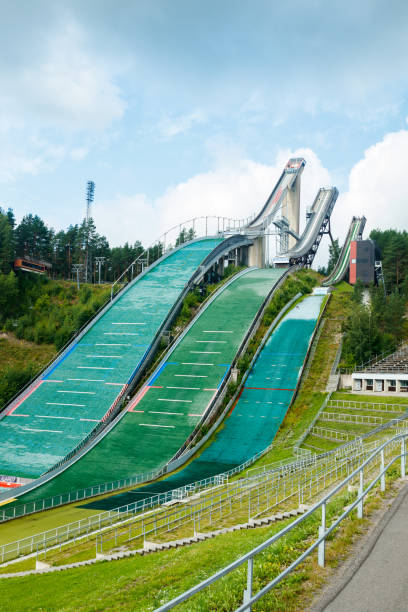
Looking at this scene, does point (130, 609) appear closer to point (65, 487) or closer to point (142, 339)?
point (65, 487)

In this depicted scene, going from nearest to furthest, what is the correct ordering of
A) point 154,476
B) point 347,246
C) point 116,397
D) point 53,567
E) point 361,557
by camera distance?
point 361,557 < point 53,567 < point 154,476 < point 116,397 < point 347,246

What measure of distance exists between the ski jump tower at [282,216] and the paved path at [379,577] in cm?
6801

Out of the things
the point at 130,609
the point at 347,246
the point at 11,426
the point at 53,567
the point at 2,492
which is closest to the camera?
the point at 130,609

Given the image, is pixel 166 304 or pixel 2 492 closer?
pixel 2 492

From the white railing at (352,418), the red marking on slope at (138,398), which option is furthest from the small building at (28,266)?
the white railing at (352,418)

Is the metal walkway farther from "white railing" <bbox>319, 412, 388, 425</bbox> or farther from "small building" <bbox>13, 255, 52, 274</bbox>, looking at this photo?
"white railing" <bbox>319, 412, 388, 425</bbox>

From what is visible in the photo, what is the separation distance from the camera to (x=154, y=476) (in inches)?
1086

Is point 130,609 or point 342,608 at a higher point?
point 342,608

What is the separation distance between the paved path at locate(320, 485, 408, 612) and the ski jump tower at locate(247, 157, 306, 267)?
2678 inches

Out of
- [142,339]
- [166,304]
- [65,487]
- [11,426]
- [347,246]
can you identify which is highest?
[347,246]

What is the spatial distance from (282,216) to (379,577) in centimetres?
7427

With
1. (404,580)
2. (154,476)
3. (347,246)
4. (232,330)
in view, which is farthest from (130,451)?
(347,246)

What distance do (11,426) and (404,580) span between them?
32.5m

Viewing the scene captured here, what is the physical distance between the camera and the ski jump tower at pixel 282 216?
7550 centimetres
